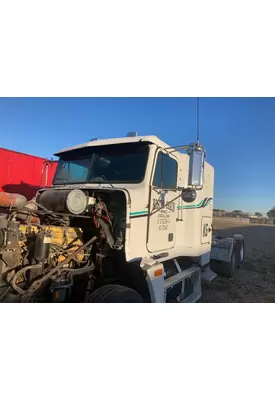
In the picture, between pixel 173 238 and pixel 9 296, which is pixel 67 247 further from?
pixel 173 238

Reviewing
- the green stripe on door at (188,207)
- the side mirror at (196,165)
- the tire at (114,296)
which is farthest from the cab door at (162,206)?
the tire at (114,296)

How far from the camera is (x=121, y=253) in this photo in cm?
288

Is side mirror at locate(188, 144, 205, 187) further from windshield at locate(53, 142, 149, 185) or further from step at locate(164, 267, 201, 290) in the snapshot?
step at locate(164, 267, 201, 290)

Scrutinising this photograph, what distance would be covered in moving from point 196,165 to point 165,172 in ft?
1.55

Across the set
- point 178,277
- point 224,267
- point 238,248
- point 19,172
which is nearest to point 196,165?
point 178,277

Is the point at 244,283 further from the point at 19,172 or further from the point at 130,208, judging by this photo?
the point at 19,172

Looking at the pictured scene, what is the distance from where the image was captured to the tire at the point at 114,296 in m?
2.48

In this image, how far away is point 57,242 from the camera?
276 centimetres

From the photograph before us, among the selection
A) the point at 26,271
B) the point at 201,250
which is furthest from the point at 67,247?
the point at 201,250

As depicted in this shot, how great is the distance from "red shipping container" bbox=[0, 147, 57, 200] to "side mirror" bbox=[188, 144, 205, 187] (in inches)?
122

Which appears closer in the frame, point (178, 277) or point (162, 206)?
point (162, 206)

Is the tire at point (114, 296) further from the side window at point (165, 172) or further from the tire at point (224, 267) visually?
the tire at point (224, 267)

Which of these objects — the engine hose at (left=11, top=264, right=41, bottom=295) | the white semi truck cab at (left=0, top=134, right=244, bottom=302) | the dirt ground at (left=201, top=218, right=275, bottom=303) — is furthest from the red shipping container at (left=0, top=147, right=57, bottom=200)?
the dirt ground at (left=201, top=218, right=275, bottom=303)

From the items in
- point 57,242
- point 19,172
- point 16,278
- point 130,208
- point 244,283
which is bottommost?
point 244,283
